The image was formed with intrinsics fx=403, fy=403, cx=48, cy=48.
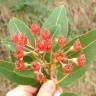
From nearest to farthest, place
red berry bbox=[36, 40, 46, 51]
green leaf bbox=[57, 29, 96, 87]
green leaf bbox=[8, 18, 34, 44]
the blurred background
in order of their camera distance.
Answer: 1. red berry bbox=[36, 40, 46, 51]
2. green leaf bbox=[57, 29, 96, 87]
3. green leaf bbox=[8, 18, 34, 44]
4. the blurred background

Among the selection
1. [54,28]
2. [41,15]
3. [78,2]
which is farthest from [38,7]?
[54,28]

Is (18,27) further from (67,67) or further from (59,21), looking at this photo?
(67,67)

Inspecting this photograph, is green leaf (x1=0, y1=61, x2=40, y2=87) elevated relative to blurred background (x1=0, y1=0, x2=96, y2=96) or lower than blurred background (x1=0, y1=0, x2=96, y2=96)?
elevated

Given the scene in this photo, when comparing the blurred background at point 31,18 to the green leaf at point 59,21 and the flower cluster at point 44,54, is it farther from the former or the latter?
the flower cluster at point 44,54

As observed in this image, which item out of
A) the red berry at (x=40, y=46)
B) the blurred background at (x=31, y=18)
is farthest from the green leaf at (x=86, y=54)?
the blurred background at (x=31, y=18)

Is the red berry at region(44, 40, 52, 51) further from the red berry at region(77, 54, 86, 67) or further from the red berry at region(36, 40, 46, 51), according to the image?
the red berry at region(77, 54, 86, 67)

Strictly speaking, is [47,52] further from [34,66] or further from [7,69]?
[7,69]

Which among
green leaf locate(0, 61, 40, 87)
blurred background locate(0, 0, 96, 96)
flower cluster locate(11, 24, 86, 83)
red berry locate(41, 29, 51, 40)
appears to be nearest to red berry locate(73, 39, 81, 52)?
flower cluster locate(11, 24, 86, 83)
